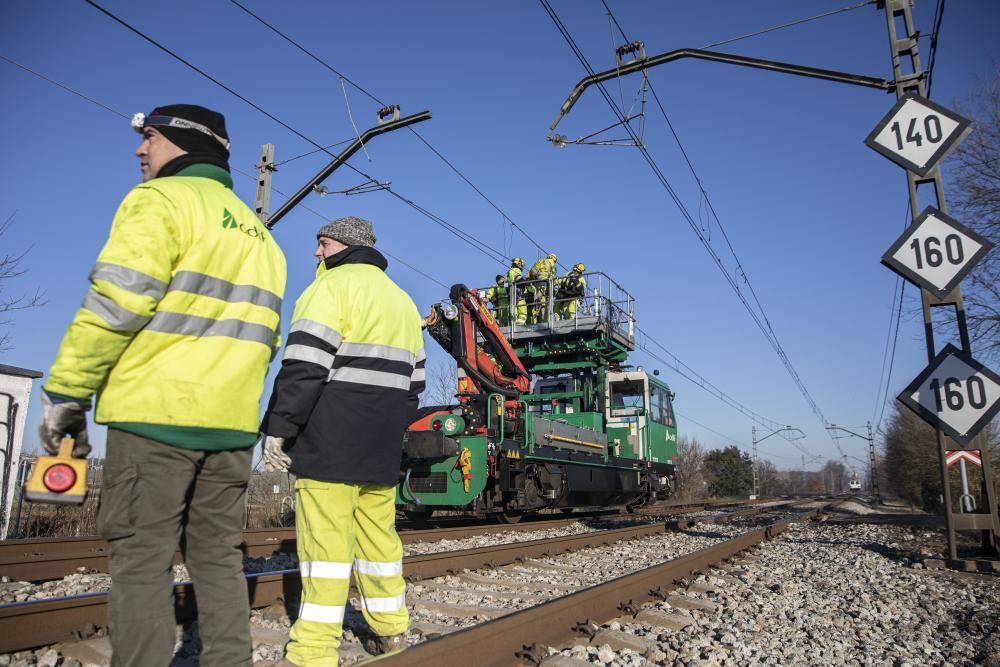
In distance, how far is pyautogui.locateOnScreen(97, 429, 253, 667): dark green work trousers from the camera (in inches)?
80.5

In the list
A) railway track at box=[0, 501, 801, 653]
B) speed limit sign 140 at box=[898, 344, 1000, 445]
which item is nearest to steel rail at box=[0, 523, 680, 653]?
railway track at box=[0, 501, 801, 653]

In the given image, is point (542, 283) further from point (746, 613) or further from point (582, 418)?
point (746, 613)

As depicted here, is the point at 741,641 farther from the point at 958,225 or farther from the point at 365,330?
the point at 958,225

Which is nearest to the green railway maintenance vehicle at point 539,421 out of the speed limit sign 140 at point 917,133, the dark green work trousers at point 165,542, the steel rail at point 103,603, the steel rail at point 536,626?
the steel rail at point 103,603

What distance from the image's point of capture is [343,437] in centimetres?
289

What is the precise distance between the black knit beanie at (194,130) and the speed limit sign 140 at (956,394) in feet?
22.1

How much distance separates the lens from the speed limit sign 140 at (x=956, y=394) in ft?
21.6

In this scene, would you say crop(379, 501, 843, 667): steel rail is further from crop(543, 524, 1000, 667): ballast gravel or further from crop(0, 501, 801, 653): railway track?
crop(0, 501, 801, 653): railway track

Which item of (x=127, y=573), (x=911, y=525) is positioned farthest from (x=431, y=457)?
(x=911, y=525)

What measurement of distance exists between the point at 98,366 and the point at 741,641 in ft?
11.3

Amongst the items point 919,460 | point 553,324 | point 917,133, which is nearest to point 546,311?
point 553,324

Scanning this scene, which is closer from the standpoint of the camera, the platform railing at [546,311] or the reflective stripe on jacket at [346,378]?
the reflective stripe on jacket at [346,378]

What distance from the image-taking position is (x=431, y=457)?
966cm

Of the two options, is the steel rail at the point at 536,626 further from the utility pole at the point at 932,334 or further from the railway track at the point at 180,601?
the utility pole at the point at 932,334
